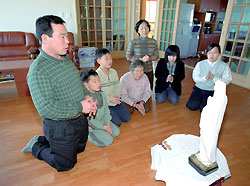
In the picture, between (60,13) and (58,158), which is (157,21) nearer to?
(60,13)

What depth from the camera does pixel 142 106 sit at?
238cm

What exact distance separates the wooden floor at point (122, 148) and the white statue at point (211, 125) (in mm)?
543

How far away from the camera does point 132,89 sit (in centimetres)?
238

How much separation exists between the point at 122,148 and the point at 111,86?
0.72 metres

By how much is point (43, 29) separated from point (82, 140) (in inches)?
38.6

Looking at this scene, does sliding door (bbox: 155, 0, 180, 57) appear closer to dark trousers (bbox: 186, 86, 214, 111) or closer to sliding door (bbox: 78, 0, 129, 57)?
sliding door (bbox: 78, 0, 129, 57)

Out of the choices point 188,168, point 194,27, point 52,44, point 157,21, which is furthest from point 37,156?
point 194,27

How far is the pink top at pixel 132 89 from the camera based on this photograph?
2.34m

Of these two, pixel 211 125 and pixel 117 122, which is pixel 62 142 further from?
pixel 211 125

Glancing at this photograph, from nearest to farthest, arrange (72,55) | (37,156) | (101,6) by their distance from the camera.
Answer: (37,156), (72,55), (101,6)

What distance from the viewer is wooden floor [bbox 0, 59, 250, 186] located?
1.47 meters

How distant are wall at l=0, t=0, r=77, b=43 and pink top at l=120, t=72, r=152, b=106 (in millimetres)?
3270

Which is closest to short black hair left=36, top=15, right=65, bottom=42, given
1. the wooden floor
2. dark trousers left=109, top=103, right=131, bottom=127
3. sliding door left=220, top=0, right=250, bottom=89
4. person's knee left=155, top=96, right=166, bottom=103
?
the wooden floor

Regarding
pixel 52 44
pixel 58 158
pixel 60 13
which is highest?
pixel 60 13
